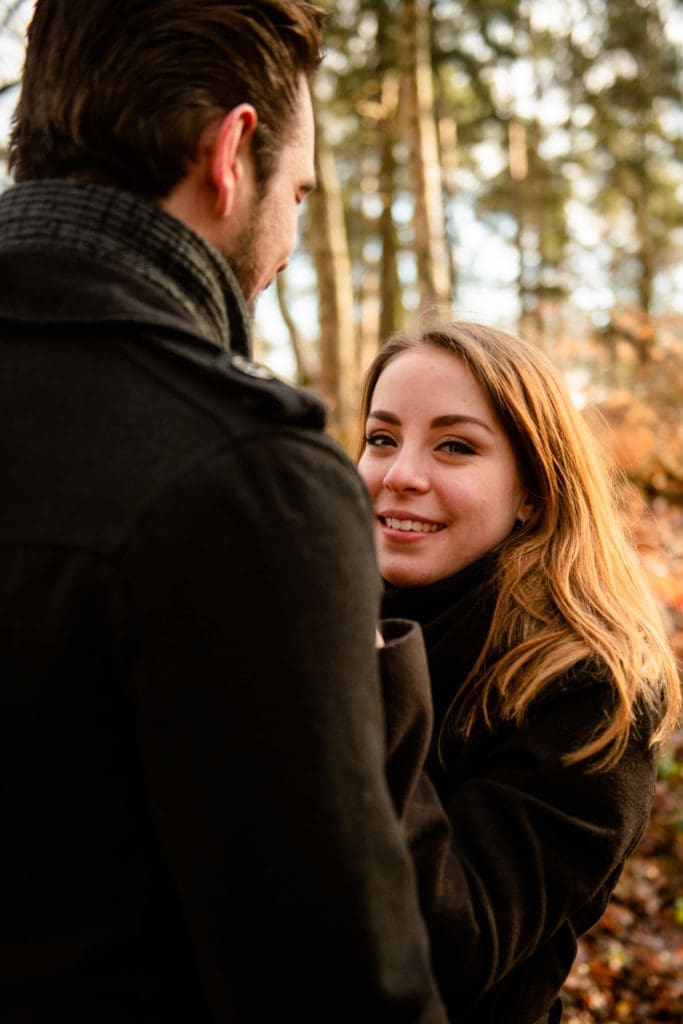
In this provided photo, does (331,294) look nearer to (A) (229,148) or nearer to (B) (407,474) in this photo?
(B) (407,474)

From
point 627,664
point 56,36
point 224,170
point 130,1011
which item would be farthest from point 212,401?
point 627,664

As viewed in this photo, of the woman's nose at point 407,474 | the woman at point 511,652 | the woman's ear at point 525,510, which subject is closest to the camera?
the woman at point 511,652

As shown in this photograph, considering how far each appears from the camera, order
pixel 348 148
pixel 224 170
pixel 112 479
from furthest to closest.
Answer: pixel 348 148
pixel 224 170
pixel 112 479

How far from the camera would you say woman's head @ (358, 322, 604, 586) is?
231 cm

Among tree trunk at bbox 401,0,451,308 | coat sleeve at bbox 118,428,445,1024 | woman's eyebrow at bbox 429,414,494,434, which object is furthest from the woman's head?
tree trunk at bbox 401,0,451,308

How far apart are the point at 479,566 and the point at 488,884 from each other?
89cm

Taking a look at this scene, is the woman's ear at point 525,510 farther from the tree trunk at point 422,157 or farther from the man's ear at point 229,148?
the tree trunk at point 422,157

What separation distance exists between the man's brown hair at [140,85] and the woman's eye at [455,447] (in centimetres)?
114

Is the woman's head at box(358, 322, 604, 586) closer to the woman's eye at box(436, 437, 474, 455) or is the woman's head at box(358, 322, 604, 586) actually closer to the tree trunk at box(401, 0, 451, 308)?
the woman's eye at box(436, 437, 474, 455)

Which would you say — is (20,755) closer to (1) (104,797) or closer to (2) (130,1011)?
(1) (104,797)

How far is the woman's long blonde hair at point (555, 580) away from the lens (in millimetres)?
1968

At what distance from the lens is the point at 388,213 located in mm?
13617

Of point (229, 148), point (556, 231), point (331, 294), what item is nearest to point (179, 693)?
point (229, 148)

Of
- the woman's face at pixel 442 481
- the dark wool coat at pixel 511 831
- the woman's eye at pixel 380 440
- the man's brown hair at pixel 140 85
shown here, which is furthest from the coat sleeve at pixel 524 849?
the man's brown hair at pixel 140 85
